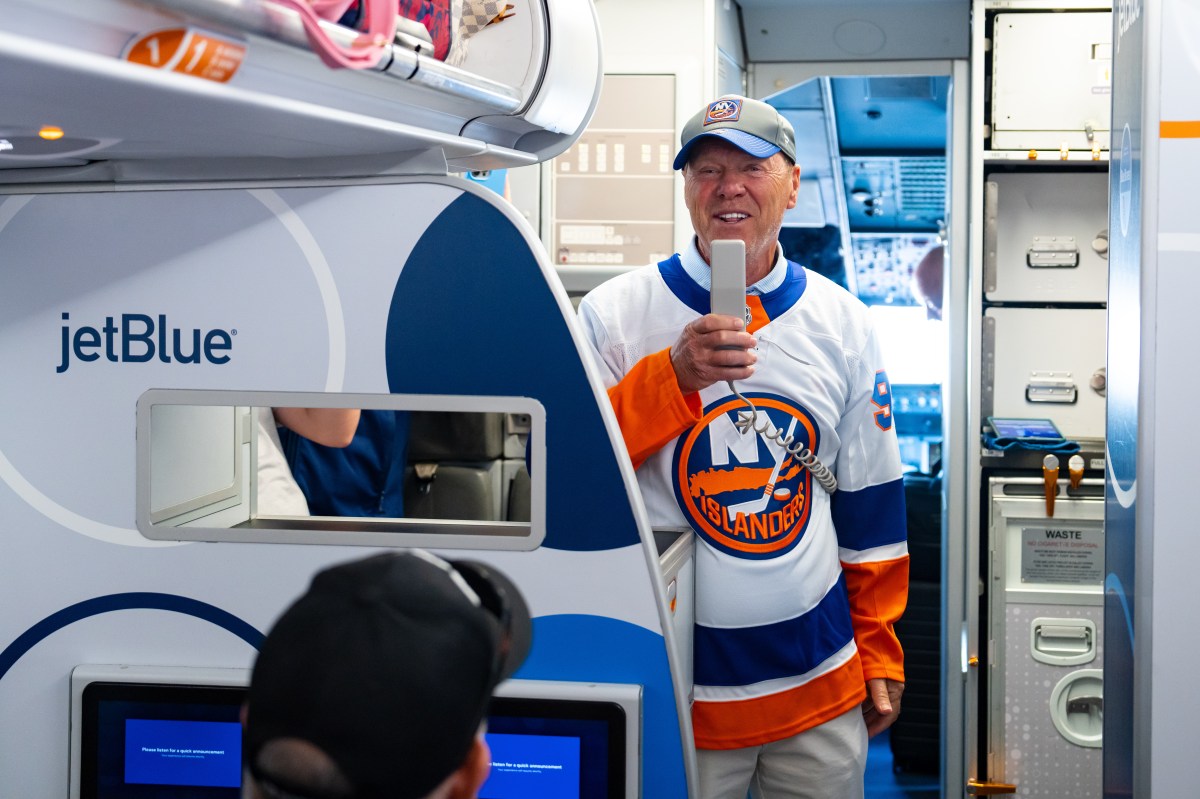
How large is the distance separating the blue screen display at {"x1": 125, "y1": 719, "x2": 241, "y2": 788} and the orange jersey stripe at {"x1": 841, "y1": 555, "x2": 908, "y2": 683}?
1360 mm

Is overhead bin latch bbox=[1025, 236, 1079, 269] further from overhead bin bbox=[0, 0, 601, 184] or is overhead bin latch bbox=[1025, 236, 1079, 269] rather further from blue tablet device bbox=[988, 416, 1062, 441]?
overhead bin bbox=[0, 0, 601, 184]

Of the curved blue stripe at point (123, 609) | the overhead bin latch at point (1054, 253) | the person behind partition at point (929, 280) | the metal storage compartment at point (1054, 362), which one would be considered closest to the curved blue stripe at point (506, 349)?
the curved blue stripe at point (123, 609)

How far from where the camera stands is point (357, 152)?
1753 mm

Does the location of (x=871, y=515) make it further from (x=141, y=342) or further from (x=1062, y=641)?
(x=1062, y=641)

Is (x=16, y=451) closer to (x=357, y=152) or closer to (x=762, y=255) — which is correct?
(x=357, y=152)

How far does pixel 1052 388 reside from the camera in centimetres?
440

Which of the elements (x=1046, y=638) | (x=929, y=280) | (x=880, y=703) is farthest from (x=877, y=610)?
(x=929, y=280)

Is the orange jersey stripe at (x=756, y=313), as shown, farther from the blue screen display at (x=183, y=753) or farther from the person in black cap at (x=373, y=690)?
the person in black cap at (x=373, y=690)

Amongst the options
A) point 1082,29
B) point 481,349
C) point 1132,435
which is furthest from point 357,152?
point 1082,29

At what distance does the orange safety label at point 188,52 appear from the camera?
117 centimetres

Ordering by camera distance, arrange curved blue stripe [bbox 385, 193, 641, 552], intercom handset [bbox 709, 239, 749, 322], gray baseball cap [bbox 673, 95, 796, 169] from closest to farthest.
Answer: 1. curved blue stripe [bbox 385, 193, 641, 552]
2. intercom handset [bbox 709, 239, 749, 322]
3. gray baseball cap [bbox 673, 95, 796, 169]

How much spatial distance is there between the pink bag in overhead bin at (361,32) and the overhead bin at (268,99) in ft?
0.05

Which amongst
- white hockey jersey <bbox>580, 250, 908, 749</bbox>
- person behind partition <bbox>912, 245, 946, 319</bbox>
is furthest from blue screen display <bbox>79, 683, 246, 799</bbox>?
person behind partition <bbox>912, 245, 946, 319</bbox>

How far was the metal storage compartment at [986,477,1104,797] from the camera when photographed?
426 cm
